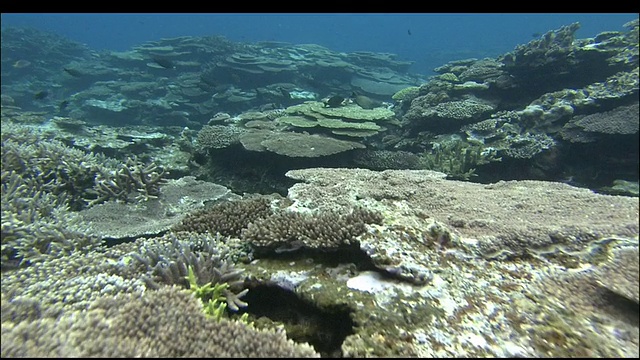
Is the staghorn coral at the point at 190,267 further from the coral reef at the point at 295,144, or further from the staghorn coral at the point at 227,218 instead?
the coral reef at the point at 295,144

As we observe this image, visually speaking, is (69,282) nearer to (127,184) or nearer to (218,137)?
(127,184)

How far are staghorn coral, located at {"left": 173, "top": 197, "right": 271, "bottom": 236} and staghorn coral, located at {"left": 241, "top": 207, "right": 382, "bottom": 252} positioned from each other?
0.51 metres

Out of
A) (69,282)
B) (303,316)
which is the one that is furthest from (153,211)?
(303,316)

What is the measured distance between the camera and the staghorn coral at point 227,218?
423 centimetres

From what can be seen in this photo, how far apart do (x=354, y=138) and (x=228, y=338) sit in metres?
6.50

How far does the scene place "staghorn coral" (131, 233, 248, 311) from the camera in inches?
123

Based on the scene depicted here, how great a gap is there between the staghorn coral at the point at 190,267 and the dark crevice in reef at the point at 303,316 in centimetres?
21

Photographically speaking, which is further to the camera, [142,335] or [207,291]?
[207,291]

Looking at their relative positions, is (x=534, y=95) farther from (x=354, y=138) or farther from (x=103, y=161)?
(x=103, y=161)

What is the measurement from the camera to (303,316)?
298cm

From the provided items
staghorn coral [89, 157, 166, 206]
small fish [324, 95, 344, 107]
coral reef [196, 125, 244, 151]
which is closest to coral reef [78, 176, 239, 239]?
staghorn coral [89, 157, 166, 206]

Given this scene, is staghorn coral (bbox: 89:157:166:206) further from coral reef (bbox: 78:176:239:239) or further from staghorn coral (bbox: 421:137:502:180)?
staghorn coral (bbox: 421:137:502:180)

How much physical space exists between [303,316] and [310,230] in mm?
902

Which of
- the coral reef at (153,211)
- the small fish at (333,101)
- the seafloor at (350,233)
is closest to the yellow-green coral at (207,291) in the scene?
the seafloor at (350,233)
